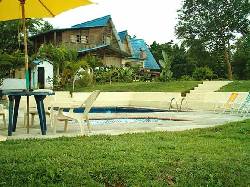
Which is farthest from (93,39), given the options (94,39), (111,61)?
(111,61)

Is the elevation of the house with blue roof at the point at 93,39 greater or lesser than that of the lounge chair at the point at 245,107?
greater

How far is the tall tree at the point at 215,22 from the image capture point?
44719 mm

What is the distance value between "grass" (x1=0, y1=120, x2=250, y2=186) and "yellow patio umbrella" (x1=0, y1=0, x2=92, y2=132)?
2.79 metres

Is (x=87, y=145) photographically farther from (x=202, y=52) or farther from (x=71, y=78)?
(x=202, y=52)

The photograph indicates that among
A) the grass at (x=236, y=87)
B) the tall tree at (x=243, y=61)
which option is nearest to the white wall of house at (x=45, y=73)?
the grass at (x=236, y=87)

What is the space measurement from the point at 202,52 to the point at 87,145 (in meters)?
41.9

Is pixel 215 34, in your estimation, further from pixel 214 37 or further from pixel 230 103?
pixel 230 103

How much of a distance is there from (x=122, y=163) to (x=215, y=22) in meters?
41.7

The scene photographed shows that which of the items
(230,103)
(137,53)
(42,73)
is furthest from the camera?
(137,53)

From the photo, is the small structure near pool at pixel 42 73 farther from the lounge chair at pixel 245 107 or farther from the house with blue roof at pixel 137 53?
the lounge chair at pixel 245 107

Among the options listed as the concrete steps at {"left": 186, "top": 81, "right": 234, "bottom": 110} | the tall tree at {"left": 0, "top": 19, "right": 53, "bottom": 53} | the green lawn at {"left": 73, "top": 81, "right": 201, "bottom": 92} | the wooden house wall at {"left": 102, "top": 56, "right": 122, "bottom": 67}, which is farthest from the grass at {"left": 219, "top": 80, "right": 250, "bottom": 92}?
the wooden house wall at {"left": 102, "top": 56, "right": 122, "bottom": 67}

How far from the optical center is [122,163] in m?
5.36

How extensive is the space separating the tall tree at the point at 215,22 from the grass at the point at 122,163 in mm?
37955

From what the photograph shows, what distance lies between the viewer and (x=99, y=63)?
37.1m
